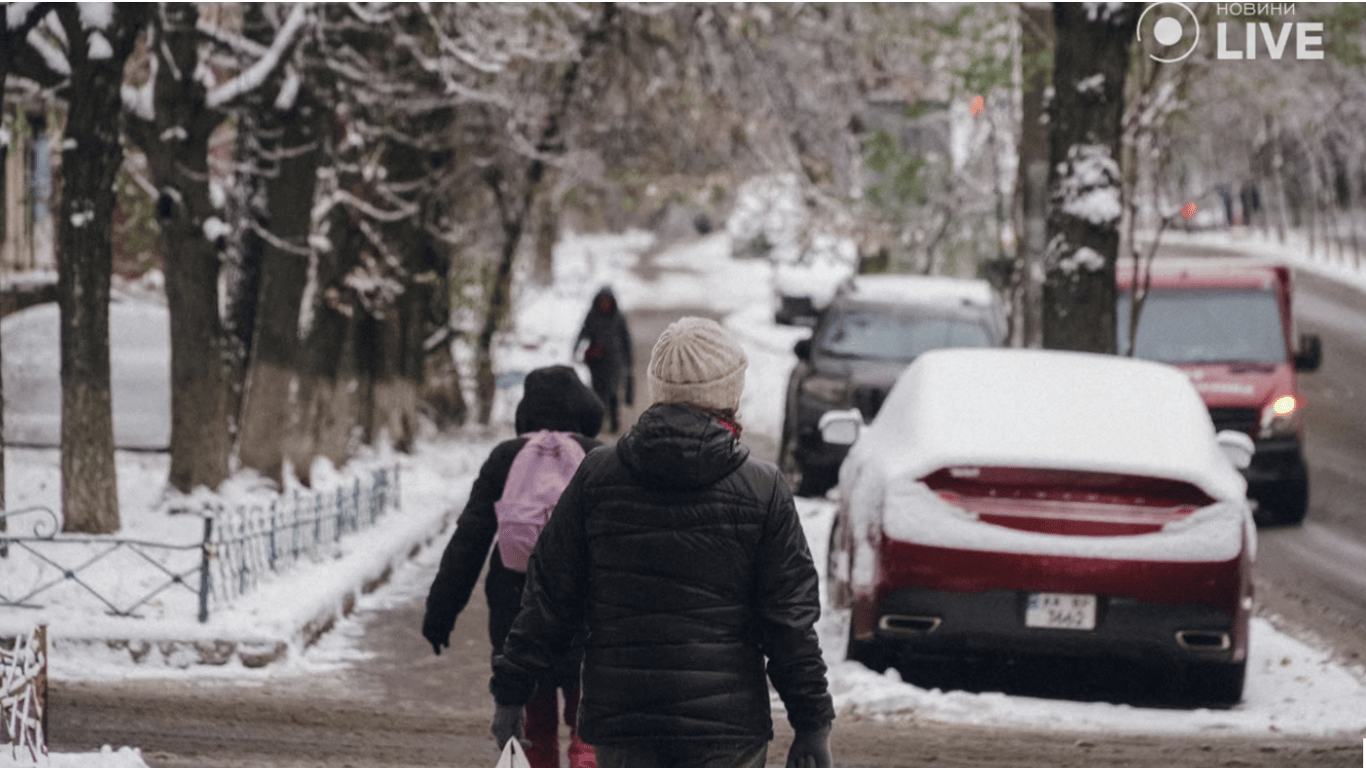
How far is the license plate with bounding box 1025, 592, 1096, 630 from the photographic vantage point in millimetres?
8250

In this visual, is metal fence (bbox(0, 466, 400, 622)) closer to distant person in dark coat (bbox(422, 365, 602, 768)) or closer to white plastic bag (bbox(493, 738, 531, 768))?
distant person in dark coat (bbox(422, 365, 602, 768))

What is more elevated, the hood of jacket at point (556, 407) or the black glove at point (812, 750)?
the hood of jacket at point (556, 407)

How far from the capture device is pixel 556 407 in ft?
20.1

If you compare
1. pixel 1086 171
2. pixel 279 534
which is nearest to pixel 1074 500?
pixel 1086 171

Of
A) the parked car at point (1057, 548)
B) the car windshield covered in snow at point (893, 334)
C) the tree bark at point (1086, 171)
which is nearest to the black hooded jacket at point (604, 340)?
the car windshield covered in snow at point (893, 334)

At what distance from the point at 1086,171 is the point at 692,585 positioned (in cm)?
986

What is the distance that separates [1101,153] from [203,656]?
711 cm

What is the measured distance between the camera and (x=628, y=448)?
13.7 feet

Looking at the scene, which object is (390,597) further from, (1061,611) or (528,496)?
(528,496)

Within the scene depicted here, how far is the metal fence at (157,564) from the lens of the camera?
404 inches

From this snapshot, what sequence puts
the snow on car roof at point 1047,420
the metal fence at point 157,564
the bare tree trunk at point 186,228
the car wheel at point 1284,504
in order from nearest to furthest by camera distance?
the snow on car roof at point 1047,420 < the metal fence at point 157,564 < the bare tree trunk at point 186,228 < the car wheel at point 1284,504

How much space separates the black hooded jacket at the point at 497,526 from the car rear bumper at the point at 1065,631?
263 centimetres

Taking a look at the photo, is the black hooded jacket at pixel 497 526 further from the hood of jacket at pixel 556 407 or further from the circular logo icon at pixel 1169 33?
the circular logo icon at pixel 1169 33

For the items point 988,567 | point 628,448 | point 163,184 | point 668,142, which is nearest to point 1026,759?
point 988,567
